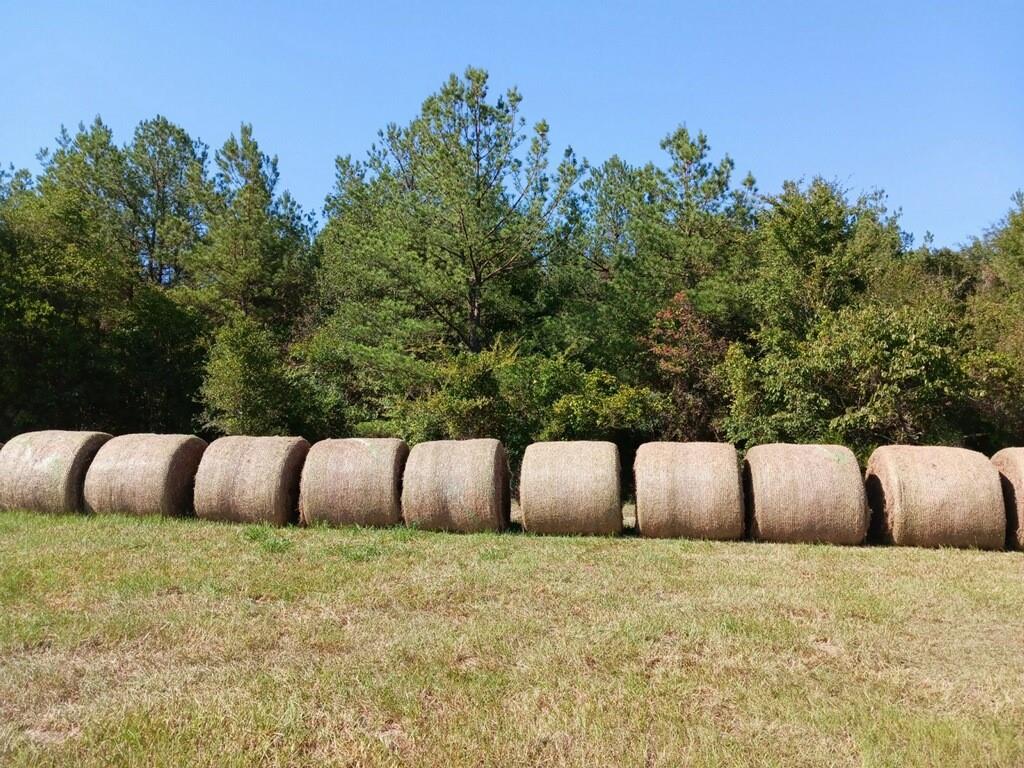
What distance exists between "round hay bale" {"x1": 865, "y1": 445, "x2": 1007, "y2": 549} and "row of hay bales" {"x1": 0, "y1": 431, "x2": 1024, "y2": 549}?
16 millimetres

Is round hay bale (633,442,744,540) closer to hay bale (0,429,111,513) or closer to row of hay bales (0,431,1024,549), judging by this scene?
row of hay bales (0,431,1024,549)

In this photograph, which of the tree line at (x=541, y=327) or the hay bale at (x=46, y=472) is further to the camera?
the tree line at (x=541, y=327)

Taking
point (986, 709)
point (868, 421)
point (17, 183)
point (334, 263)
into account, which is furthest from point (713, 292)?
point (17, 183)

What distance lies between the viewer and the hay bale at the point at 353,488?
35.0ft

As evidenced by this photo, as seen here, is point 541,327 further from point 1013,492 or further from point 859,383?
point 1013,492

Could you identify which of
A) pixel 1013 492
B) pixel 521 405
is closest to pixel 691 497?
pixel 1013 492

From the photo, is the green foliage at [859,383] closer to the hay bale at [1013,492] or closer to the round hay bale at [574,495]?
the hay bale at [1013,492]

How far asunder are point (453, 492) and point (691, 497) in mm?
3287

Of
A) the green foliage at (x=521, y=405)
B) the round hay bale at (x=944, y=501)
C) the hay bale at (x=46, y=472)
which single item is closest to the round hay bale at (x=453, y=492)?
the green foliage at (x=521, y=405)

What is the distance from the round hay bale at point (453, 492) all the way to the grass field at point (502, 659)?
169cm

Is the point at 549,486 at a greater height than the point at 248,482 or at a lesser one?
lesser

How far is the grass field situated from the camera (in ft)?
13.4

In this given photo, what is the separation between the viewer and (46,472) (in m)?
11.4

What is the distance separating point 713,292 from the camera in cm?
1888
